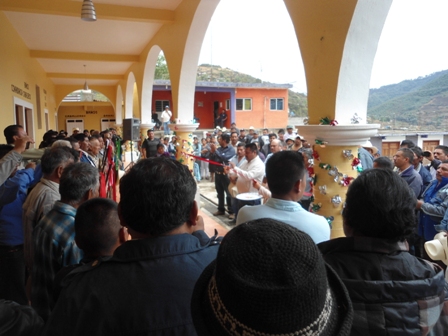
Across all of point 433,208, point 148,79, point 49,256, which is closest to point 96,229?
point 49,256

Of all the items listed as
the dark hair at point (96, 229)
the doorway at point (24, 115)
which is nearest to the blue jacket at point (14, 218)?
the dark hair at point (96, 229)

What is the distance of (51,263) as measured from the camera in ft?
5.28

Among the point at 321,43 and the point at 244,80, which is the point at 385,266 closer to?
the point at 321,43

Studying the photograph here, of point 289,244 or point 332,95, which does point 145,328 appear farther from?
point 332,95

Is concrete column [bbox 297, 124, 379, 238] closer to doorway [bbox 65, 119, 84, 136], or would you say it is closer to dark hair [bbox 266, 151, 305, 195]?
dark hair [bbox 266, 151, 305, 195]

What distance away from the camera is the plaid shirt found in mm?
1613

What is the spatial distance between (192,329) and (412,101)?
1683 cm

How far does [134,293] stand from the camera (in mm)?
882

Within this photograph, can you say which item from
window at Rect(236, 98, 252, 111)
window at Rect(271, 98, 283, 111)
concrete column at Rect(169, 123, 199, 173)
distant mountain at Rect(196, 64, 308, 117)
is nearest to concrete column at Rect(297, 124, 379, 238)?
concrete column at Rect(169, 123, 199, 173)

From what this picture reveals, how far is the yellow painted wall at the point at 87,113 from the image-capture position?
74.8 ft

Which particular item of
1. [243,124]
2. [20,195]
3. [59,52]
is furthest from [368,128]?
[243,124]

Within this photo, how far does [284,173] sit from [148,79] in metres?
8.03

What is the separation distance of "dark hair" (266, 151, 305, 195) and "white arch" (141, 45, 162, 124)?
6.76 metres

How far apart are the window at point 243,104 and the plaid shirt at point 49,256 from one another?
1950 centimetres
